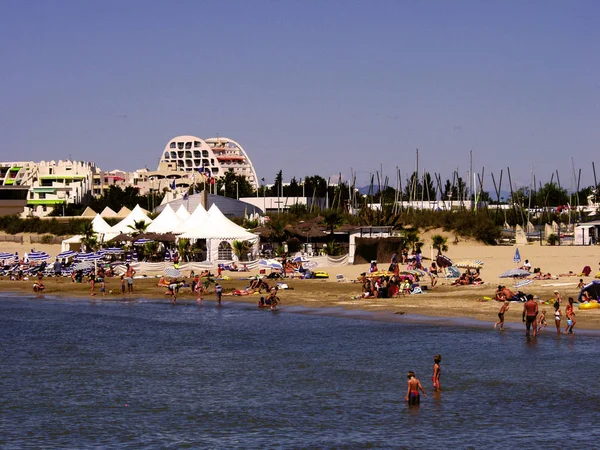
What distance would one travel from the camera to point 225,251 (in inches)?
2148

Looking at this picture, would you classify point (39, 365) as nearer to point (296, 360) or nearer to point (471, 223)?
point (296, 360)

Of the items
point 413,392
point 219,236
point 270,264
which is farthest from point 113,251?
point 413,392

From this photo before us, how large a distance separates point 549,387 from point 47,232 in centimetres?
8840

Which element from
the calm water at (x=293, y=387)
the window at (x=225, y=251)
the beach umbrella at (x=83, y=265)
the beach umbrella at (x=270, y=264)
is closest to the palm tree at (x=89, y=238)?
the beach umbrella at (x=83, y=265)

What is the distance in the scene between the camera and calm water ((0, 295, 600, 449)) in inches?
692

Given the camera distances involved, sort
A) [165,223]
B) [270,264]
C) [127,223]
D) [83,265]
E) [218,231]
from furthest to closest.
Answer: [127,223] < [165,223] < [218,231] < [83,265] < [270,264]

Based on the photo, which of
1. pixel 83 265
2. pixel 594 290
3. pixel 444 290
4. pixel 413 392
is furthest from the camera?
pixel 83 265

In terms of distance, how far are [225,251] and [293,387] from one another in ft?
108

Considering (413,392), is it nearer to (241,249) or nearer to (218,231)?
(241,249)

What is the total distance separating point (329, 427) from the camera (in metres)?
18.1

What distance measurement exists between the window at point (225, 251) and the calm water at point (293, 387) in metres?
20.8

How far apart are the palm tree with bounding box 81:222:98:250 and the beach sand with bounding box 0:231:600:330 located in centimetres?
766

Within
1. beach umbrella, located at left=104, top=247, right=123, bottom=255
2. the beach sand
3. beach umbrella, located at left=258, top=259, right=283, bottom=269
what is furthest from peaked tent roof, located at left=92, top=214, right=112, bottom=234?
beach umbrella, located at left=258, top=259, right=283, bottom=269

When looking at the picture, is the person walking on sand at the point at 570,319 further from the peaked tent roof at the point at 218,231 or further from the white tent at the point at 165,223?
the white tent at the point at 165,223
